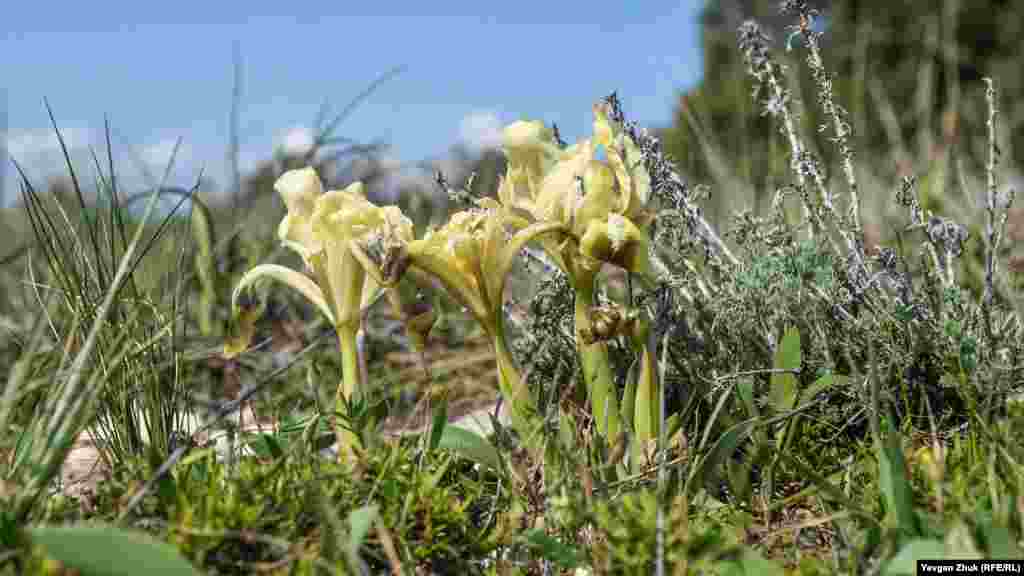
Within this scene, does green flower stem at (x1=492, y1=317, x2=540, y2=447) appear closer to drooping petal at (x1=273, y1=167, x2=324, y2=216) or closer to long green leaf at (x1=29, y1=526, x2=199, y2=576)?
drooping petal at (x1=273, y1=167, x2=324, y2=216)

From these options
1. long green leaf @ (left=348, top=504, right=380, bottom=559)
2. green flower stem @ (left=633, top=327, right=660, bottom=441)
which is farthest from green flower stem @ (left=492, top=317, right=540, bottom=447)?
long green leaf @ (left=348, top=504, right=380, bottom=559)

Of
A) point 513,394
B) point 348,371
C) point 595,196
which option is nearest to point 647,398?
point 513,394

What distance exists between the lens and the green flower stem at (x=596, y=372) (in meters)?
1.44

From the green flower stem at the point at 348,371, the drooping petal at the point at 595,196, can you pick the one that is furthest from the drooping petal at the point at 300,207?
the drooping petal at the point at 595,196

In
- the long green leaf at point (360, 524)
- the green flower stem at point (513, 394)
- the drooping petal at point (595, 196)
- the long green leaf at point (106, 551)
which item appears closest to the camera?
the long green leaf at point (106, 551)

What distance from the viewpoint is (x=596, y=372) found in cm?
145

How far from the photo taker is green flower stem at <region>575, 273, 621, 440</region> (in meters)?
1.44

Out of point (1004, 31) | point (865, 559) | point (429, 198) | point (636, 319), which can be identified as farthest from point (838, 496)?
point (1004, 31)

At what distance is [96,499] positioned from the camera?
1.25 meters

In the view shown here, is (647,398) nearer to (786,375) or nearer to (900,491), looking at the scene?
(786,375)

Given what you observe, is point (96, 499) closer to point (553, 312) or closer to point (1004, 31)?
point (553, 312)

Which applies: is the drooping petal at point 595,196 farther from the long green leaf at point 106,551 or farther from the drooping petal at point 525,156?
the long green leaf at point 106,551

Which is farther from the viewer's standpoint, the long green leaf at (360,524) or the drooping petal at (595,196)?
the drooping petal at (595,196)

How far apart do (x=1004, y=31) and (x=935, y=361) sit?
21.3 metres
